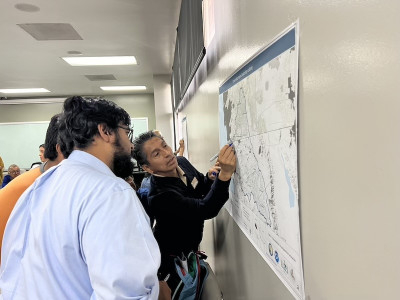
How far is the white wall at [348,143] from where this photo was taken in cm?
44

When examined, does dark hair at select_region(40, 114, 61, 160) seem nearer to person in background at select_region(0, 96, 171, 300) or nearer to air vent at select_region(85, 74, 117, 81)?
person in background at select_region(0, 96, 171, 300)

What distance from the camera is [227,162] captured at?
1383 mm

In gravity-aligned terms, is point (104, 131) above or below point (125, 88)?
below

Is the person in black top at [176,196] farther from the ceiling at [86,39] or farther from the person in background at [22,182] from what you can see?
the ceiling at [86,39]

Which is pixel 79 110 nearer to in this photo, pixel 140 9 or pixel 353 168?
pixel 353 168

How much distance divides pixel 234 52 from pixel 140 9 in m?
2.42

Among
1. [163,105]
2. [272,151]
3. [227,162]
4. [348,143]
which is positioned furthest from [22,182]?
[163,105]

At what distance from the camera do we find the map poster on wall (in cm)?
76

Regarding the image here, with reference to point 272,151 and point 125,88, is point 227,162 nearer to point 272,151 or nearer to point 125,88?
point 272,151

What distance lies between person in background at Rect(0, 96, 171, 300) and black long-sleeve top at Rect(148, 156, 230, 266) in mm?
609

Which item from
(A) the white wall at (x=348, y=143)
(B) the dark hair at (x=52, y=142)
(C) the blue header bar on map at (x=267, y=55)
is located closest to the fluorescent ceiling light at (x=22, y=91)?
(B) the dark hair at (x=52, y=142)

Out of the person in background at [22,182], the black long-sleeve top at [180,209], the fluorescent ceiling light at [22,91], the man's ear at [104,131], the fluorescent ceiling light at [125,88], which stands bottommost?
the black long-sleeve top at [180,209]

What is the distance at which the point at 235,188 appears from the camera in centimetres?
147

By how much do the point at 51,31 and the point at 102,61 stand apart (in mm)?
1540
